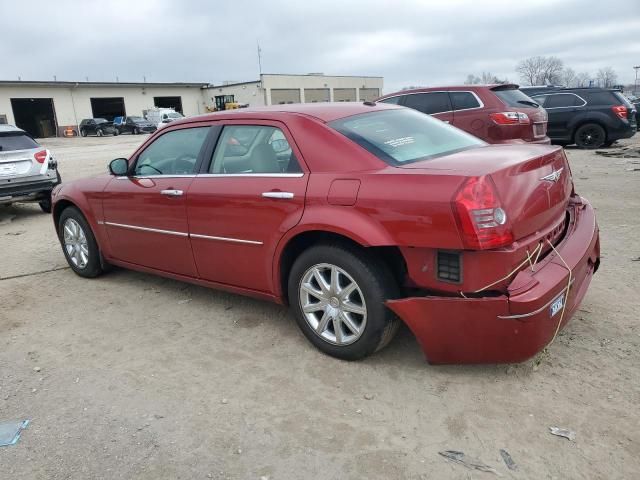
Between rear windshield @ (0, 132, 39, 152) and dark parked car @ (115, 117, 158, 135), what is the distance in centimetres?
3274

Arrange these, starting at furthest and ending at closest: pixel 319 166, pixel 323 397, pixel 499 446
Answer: pixel 319 166, pixel 323 397, pixel 499 446

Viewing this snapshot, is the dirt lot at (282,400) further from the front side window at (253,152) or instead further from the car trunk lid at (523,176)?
the front side window at (253,152)

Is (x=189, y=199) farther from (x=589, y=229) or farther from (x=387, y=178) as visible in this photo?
(x=589, y=229)

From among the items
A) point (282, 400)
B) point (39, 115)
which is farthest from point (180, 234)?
point (39, 115)

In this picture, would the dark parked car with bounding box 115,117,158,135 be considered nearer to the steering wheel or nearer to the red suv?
the red suv

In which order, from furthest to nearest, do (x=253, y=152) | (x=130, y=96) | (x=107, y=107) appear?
(x=107, y=107), (x=130, y=96), (x=253, y=152)

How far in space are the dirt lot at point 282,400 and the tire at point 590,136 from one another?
10.5 meters

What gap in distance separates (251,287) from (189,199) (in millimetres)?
833

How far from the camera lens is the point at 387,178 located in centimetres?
300

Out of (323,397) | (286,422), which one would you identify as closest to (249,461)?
(286,422)

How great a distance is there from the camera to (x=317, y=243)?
11.0 ft

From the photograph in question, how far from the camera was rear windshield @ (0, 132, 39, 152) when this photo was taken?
894 centimetres

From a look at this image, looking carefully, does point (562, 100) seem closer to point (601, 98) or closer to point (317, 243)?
point (601, 98)

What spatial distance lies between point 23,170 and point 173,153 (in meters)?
5.95
